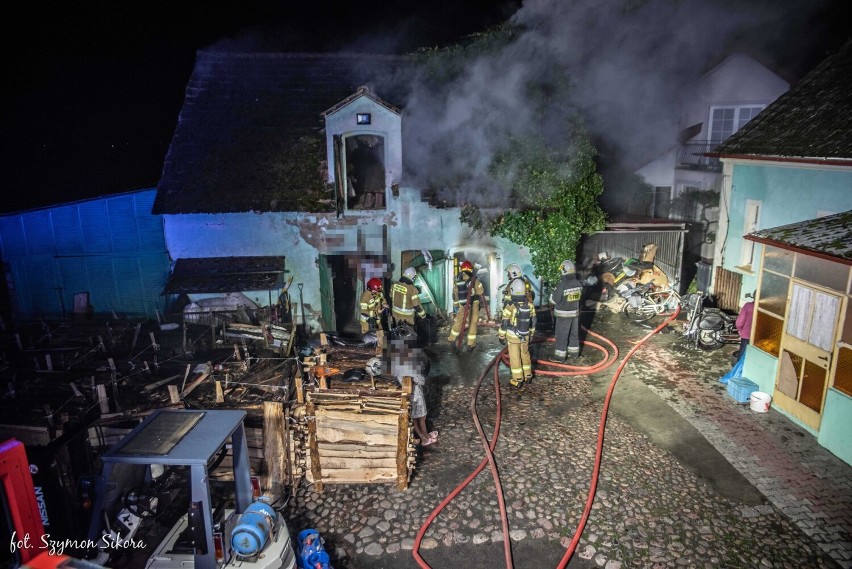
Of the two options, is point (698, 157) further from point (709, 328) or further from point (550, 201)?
point (550, 201)

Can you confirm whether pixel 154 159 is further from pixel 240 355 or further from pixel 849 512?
pixel 849 512

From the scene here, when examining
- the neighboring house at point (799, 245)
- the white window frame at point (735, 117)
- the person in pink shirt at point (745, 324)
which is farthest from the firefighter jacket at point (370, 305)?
the white window frame at point (735, 117)

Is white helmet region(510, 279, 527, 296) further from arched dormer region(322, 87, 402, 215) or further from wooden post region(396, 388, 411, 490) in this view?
arched dormer region(322, 87, 402, 215)

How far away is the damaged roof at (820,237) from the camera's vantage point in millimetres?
7820

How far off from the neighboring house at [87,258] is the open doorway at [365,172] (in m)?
5.13

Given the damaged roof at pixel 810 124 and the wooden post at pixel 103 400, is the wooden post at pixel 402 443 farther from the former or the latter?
the damaged roof at pixel 810 124

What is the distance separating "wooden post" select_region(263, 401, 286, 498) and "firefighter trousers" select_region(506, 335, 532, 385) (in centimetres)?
496

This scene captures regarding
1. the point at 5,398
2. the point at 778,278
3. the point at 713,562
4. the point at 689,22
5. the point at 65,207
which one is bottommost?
the point at 713,562

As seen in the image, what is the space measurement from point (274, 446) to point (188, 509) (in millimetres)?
1768

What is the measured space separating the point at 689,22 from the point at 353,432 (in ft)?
49.5

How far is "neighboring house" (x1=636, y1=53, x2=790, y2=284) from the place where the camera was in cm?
1998

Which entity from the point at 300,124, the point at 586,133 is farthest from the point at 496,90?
the point at 300,124

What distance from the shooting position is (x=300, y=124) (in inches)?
576

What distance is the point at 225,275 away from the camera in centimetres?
1302
